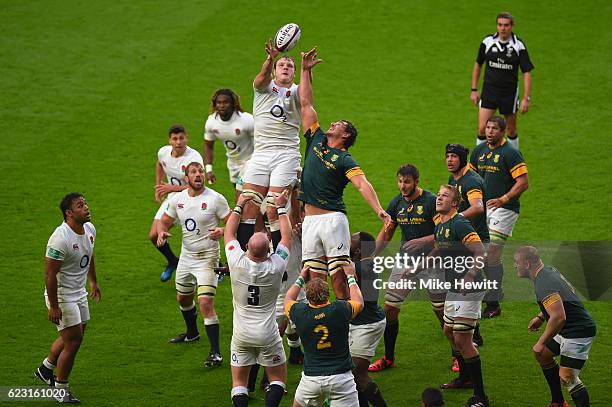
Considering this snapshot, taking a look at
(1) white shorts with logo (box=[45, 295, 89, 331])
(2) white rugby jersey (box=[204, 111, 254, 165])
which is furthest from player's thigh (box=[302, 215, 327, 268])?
(2) white rugby jersey (box=[204, 111, 254, 165])

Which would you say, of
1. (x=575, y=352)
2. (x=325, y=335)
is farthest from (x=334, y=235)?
(x=575, y=352)

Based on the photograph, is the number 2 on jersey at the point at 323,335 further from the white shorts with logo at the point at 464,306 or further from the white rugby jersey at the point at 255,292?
the white shorts with logo at the point at 464,306

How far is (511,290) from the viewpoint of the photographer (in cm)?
1477

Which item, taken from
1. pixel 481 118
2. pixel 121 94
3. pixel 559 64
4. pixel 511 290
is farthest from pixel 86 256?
pixel 559 64

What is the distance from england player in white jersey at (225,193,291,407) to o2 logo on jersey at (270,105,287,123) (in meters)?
2.11

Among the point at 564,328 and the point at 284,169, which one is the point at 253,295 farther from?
the point at 564,328

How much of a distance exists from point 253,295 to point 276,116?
296 cm

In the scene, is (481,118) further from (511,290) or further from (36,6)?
(36,6)

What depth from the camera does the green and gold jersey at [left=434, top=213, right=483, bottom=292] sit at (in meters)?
11.3

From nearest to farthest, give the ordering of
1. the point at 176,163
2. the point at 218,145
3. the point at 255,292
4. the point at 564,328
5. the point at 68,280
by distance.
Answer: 1. the point at 255,292
2. the point at 564,328
3. the point at 68,280
4. the point at 176,163
5. the point at 218,145

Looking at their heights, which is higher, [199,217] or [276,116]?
[276,116]

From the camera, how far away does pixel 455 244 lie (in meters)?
11.5

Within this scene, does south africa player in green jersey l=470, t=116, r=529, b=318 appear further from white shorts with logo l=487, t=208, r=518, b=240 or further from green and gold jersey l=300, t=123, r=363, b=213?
green and gold jersey l=300, t=123, r=363, b=213

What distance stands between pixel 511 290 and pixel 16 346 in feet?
22.8
